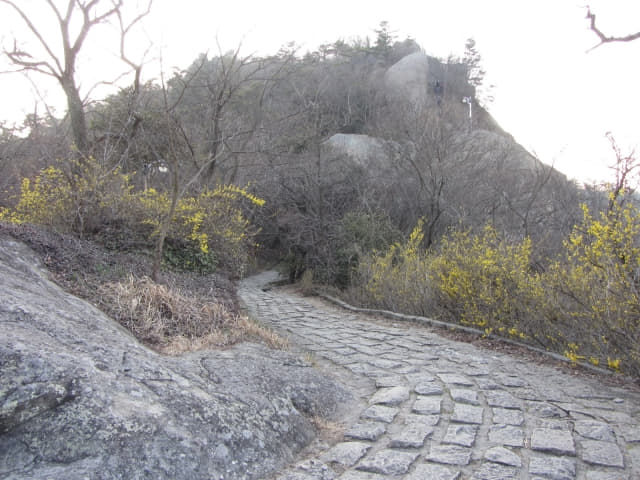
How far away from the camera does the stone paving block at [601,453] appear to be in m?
3.13


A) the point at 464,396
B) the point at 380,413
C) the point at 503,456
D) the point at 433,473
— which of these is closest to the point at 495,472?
the point at 503,456

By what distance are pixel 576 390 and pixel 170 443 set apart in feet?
11.9

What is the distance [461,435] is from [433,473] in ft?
2.12

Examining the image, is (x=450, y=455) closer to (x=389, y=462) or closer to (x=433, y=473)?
(x=433, y=473)

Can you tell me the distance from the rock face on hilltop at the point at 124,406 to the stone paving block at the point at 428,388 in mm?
836

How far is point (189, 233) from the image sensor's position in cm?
935

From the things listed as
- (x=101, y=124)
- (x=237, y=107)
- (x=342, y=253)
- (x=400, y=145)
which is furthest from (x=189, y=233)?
(x=237, y=107)

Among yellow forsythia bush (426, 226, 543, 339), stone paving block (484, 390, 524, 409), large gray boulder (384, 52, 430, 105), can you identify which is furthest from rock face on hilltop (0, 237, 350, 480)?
large gray boulder (384, 52, 430, 105)

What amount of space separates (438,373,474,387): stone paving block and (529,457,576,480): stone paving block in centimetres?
161

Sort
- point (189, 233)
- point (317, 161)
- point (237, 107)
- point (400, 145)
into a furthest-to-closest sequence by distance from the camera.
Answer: point (237, 107) < point (400, 145) < point (317, 161) < point (189, 233)

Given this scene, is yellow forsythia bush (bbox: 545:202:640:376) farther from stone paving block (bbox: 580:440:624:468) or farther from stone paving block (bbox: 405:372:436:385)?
stone paving block (bbox: 405:372:436:385)

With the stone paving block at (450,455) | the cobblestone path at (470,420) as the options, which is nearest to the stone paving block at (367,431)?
the cobblestone path at (470,420)

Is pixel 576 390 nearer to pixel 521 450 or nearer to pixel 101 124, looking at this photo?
pixel 521 450

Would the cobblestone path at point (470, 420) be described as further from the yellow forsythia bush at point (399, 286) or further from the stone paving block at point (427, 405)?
the yellow forsythia bush at point (399, 286)
